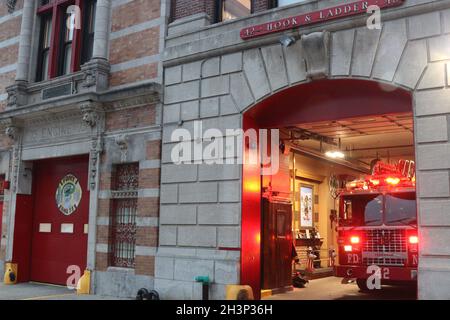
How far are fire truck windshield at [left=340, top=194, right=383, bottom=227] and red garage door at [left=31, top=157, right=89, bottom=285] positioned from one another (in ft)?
24.4

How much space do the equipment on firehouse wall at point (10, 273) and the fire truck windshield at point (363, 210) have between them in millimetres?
9965

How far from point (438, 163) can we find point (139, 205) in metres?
7.22

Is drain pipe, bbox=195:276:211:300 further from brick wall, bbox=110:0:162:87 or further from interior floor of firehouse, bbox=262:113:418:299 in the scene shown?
brick wall, bbox=110:0:162:87

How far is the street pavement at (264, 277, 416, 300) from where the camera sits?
1336 cm

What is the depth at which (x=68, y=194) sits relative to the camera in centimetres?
1544

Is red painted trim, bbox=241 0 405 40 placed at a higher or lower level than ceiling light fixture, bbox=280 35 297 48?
higher

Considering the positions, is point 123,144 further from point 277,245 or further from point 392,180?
point 392,180

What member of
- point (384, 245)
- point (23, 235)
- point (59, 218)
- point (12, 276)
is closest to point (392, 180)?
point (384, 245)

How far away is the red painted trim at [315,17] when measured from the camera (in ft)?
33.2

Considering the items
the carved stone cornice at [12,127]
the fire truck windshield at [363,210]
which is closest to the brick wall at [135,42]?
the carved stone cornice at [12,127]

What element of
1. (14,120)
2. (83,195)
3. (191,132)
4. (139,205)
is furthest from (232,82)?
(14,120)

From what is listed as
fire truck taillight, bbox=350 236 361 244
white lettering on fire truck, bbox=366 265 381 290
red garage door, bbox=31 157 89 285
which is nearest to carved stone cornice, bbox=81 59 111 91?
red garage door, bbox=31 157 89 285

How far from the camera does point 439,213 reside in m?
9.01

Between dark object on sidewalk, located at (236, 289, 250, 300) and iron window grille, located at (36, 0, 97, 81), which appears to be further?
iron window grille, located at (36, 0, 97, 81)
